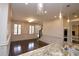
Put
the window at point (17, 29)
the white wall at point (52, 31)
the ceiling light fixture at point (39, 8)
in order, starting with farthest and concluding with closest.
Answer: the white wall at point (52, 31)
the window at point (17, 29)
the ceiling light fixture at point (39, 8)

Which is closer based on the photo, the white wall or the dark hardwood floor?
the dark hardwood floor

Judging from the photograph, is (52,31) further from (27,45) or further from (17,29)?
(17,29)

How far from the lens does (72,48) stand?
1.44 m

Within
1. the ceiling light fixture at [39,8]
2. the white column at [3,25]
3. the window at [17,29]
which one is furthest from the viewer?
the window at [17,29]

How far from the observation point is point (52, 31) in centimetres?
167

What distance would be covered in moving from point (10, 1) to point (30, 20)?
53cm

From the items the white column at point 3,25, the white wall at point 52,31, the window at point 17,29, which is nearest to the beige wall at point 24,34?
the window at point 17,29

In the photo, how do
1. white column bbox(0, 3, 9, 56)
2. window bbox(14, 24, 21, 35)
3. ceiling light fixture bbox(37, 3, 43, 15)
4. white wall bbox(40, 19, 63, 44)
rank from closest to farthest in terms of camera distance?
white column bbox(0, 3, 9, 56), ceiling light fixture bbox(37, 3, 43, 15), window bbox(14, 24, 21, 35), white wall bbox(40, 19, 63, 44)

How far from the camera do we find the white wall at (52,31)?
1.59 metres

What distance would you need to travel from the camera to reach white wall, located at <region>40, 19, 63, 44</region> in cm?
159

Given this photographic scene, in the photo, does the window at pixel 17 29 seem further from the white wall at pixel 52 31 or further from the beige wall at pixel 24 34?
the white wall at pixel 52 31

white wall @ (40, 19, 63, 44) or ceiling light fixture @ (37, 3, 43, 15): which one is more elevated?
ceiling light fixture @ (37, 3, 43, 15)

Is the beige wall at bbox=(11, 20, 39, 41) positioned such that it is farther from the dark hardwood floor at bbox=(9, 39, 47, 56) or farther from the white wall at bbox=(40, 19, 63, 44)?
the white wall at bbox=(40, 19, 63, 44)

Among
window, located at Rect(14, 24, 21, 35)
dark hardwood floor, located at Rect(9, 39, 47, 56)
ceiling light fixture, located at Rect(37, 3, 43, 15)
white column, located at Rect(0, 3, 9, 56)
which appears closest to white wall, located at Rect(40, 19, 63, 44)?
dark hardwood floor, located at Rect(9, 39, 47, 56)
